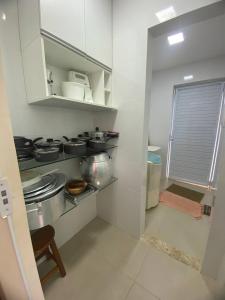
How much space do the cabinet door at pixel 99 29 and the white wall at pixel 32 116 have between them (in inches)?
18.2

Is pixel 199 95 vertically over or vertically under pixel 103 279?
over

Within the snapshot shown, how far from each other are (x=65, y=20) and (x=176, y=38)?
4.73 ft

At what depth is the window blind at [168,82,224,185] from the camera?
244cm

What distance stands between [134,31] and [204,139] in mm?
2178

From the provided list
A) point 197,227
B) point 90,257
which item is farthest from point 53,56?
point 197,227

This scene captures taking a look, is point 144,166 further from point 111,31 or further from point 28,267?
point 111,31

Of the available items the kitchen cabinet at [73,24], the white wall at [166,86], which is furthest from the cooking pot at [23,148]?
the white wall at [166,86]

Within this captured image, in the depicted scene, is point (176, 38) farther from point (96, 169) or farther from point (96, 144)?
point (96, 169)

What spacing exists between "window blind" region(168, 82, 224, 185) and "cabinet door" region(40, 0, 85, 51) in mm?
2279

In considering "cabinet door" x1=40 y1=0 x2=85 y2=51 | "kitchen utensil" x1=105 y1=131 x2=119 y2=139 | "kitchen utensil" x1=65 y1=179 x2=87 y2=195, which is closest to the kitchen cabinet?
"cabinet door" x1=40 y1=0 x2=85 y2=51

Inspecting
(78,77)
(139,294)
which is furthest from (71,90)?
(139,294)

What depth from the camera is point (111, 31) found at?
1.27m

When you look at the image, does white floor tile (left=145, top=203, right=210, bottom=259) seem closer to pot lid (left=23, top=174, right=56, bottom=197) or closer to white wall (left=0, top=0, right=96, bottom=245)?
white wall (left=0, top=0, right=96, bottom=245)

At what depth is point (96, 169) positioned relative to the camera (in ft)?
3.92
